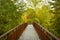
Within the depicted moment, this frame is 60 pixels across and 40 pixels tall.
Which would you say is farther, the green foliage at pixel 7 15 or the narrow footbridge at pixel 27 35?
the green foliage at pixel 7 15

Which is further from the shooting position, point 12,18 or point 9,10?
point 12,18

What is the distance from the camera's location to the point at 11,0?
2184cm

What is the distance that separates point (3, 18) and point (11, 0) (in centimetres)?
350

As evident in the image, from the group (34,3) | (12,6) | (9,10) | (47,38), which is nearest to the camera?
(47,38)

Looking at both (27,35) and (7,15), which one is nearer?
(27,35)

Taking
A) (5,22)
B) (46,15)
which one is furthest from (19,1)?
(46,15)

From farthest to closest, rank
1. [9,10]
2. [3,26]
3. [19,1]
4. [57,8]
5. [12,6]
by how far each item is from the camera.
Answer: [19,1], [12,6], [9,10], [3,26], [57,8]

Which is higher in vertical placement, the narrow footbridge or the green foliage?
the narrow footbridge

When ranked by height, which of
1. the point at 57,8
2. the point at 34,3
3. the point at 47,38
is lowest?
the point at 34,3

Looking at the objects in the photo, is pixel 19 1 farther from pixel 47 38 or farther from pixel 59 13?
pixel 47 38

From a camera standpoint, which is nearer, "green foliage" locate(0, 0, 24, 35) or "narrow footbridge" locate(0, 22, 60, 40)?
"narrow footbridge" locate(0, 22, 60, 40)

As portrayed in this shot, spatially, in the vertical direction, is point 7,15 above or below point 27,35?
below

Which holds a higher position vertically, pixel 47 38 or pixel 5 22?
pixel 47 38

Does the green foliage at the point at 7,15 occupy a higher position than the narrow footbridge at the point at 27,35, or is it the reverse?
the narrow footbridge at the point at 27,35
